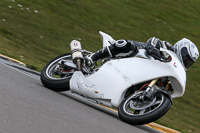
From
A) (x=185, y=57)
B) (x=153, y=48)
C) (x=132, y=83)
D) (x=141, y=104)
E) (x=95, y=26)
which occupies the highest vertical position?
(x=153, y=48)

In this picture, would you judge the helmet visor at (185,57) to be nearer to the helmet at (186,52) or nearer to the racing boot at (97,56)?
the helmet at (186,52)

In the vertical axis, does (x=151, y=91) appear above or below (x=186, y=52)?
below

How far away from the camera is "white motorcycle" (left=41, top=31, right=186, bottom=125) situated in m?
5.82

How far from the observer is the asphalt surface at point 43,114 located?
4.54 metres

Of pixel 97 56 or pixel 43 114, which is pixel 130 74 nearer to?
pixel 97 56

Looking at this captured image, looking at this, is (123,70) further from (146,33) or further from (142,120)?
(146,33)

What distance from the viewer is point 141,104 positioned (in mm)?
5918

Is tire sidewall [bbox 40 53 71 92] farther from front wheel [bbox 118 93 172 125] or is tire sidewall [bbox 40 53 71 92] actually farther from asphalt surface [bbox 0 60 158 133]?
front wheel [bbox 118 93 172 125]

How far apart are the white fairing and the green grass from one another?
132cm

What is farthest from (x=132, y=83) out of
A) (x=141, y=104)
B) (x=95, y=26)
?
(x=95, y=26)

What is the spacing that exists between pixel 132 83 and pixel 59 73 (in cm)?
156

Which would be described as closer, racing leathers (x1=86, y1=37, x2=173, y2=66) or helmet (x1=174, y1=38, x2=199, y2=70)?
racing leathers (x1=86, y1=37, x2=173, y2=66)

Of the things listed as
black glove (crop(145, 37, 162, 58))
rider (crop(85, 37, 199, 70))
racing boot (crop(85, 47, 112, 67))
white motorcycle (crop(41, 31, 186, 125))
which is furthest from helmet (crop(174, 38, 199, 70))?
racing boot (crop(85, 47, 112, 67))

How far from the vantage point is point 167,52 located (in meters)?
6.17
